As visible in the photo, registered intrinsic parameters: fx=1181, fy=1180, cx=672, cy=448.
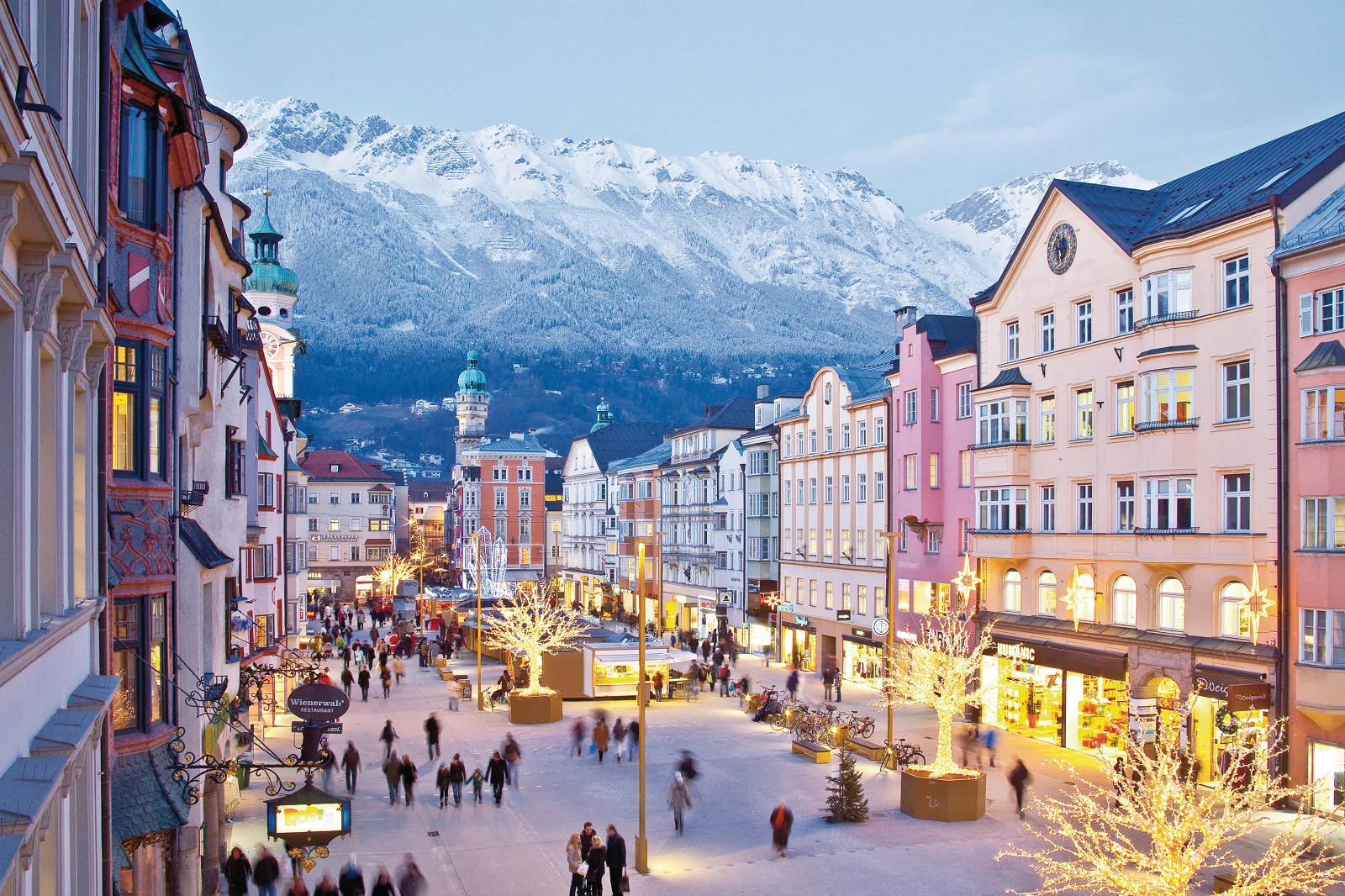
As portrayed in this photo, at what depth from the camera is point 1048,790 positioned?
96.3 ft

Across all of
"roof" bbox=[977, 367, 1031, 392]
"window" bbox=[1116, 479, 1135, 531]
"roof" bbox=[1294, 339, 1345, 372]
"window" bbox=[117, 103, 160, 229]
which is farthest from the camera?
A: "roof" bbox=[977, 367, 1031, 392]

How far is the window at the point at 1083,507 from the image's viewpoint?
3516cm

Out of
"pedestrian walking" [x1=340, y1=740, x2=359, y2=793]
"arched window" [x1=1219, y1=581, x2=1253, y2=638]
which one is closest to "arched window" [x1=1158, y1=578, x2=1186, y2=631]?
"arched window" [x1=1219, y1=581, x2=1253, y2=638]

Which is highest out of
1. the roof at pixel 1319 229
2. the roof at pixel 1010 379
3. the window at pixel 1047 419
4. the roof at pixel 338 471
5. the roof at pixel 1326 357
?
the roof at pixel 1319 229

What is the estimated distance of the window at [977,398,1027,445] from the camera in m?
38.3

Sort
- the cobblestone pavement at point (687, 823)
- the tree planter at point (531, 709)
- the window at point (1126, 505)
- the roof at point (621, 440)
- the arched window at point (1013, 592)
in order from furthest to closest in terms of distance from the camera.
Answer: the roof at point (621, 440), the tree planter at point (531, 709), the arched window at point (1013, 592), the window at point (1126, 505), the cobblestone pavement at point (687, 823)

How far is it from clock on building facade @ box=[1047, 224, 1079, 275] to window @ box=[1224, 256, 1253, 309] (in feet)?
20.5

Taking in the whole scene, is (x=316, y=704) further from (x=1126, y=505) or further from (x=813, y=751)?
(x=1126, y=505)

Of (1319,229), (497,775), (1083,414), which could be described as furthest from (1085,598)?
(497,775)

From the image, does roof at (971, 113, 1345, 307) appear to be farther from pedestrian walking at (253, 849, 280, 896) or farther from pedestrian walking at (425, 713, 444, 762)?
pedestrian walking at (253, 849, 280, 896)

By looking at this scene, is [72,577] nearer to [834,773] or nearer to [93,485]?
[93,485]

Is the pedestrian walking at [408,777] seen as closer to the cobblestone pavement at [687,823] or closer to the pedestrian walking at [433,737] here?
the cobblestone pavement at [687,823]

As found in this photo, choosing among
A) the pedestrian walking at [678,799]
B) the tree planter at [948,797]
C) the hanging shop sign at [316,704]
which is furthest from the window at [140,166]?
the tree planter at [948,797]

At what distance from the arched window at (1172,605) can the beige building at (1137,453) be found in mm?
66
